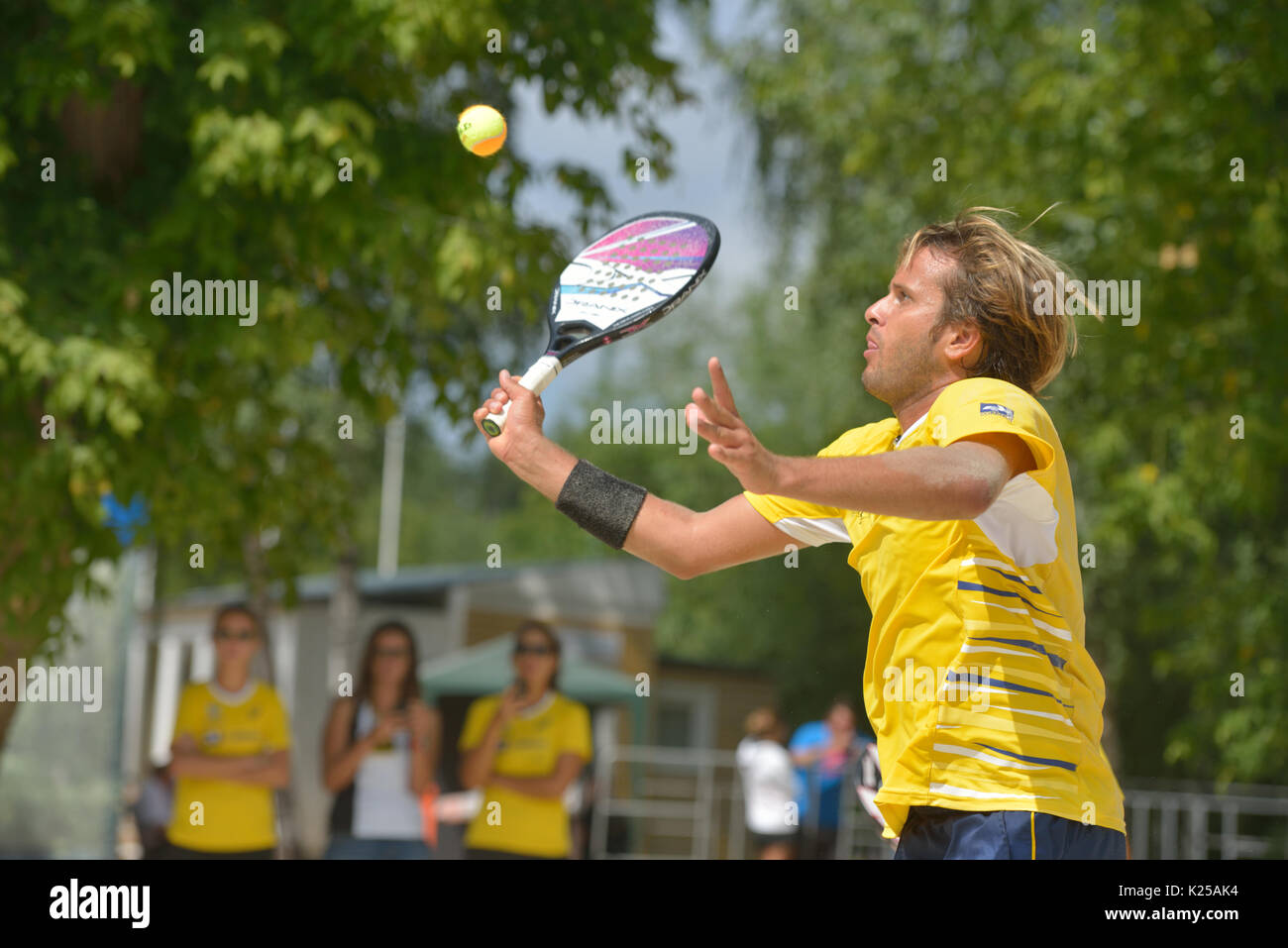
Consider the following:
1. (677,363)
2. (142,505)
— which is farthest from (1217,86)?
(677,363)

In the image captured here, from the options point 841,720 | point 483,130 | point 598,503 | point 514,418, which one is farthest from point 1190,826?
point 514,418

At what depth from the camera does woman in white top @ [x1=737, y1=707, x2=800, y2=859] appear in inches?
497

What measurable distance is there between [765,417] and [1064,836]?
1193 inches

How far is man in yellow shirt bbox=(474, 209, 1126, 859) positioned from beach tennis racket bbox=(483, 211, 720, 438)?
40cm

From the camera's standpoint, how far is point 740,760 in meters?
13.6

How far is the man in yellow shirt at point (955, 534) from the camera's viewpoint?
8.38ft

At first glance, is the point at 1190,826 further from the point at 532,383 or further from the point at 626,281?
the point at 532,383

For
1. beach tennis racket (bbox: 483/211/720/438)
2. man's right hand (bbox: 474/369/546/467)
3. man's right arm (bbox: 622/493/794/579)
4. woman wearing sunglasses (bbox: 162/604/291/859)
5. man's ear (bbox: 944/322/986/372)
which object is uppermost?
beach tennis racket (bbox: 483/211/720/438)

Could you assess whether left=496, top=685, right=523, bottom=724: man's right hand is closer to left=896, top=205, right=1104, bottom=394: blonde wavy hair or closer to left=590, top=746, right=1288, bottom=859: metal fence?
left=590, top=746, right=1288, bottom=859: metal fence

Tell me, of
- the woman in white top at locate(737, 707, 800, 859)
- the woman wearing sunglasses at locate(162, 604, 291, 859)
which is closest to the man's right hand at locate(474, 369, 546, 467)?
the woman wearing sunglasses at locate(162, 604, 291, 859)

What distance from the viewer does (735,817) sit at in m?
19.0

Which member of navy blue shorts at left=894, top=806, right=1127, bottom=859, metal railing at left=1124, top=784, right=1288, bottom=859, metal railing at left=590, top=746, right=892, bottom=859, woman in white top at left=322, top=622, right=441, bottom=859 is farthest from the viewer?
metal railing at left=590, top=746, right=892, bottom=859

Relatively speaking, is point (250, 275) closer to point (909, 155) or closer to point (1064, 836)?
point (1064, 836)

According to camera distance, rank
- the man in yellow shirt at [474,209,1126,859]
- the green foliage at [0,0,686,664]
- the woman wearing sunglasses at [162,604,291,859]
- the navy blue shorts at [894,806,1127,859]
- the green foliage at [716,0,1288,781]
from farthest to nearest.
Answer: the green foliage at [716,0,1288,781] < the woman wearing sunglasses at [162,604,291,859] < the green foliage at [0,0,686,664] < the navy blue shorts at [894,806,1127,859] < the man in yellow shirt at [474,209,1126,859]
